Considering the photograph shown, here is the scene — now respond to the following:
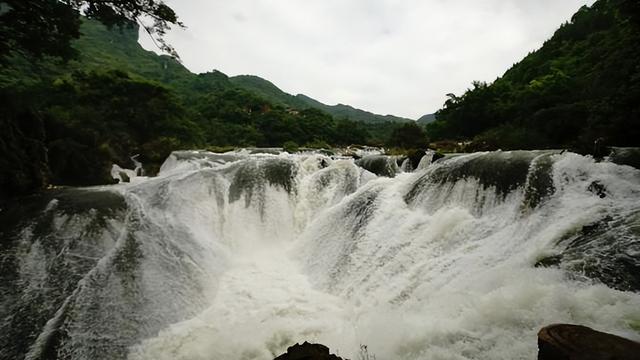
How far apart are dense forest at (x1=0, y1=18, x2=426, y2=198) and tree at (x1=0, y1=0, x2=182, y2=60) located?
0.39m

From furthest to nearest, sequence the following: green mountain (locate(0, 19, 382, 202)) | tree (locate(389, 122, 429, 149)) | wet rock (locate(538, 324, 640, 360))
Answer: tree (locate(389, 122, 429, 149)), green mountain (locate(0, 19, 382, 202)), wet rock (locate(538, 324, 640, 360))

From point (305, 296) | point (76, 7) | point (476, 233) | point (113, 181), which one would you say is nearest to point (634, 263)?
point (476, 233)

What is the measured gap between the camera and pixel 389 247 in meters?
7.41

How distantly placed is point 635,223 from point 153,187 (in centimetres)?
972

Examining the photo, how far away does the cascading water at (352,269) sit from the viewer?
409 centimetres

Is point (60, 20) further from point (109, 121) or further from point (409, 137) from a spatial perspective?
point (409, 137)

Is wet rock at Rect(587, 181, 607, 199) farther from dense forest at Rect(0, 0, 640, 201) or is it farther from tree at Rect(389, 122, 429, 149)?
tree at Rect(389, 122, 429, 149)

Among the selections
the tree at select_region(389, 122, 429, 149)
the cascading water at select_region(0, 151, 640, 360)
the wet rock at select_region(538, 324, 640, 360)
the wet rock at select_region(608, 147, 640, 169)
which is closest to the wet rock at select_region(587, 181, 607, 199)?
the cascading water at select_region(0, 151, 640, 360)

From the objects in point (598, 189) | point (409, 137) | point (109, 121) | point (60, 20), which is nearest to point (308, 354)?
point (598, 189)

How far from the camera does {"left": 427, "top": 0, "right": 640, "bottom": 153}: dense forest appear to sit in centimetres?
795

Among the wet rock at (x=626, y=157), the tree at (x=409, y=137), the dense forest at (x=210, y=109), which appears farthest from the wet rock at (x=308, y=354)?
the tree at (x=409, y=137)

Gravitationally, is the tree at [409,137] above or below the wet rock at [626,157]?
below

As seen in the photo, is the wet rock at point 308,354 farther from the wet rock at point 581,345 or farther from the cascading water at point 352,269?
the wet rock at point 581,345

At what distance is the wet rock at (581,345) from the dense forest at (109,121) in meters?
10.2
